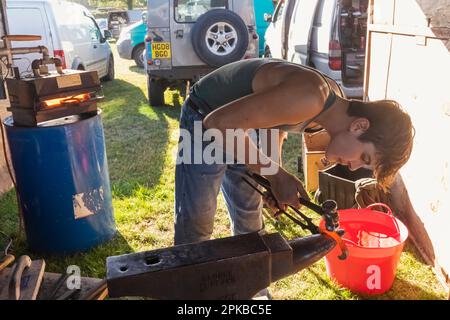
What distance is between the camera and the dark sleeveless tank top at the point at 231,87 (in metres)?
1.85

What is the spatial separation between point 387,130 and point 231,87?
0.70 meters

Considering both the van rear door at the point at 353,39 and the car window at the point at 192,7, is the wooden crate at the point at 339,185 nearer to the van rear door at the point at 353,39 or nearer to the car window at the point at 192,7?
the van rear door at the point at 353,39

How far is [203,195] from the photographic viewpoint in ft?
7.12

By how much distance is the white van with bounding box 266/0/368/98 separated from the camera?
5.10 metres

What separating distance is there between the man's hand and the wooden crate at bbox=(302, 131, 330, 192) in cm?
210

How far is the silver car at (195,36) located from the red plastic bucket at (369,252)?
4.31 metres

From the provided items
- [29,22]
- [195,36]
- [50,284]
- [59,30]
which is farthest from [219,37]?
[50,284]

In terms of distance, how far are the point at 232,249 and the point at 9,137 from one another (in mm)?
2044

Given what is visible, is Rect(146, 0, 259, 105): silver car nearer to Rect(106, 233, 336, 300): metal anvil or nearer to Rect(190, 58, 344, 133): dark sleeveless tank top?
Rect(190, 58, 344, 133): dark sleeveless tank top

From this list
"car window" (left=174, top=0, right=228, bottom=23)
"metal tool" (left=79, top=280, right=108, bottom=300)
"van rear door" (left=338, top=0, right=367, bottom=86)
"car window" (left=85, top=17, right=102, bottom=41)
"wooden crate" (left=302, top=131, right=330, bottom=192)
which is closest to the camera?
"metal tool" (left=79, top=280, right=108, bottom=300)

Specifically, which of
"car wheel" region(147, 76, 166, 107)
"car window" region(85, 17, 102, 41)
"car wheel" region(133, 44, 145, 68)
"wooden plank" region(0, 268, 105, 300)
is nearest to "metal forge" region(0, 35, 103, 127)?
"wooden plank" region(0, 268, 105, 300)

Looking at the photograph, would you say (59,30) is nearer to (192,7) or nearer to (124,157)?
(192,7)

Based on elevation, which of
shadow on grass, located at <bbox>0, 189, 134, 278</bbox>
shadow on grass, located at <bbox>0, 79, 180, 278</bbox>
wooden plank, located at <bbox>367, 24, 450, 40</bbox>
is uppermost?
wooden plank, located at <bbox>367, 24, 450, 40</bbox>

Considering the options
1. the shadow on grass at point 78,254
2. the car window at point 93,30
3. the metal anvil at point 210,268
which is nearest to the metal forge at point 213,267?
the metal anvil at point 210,268
